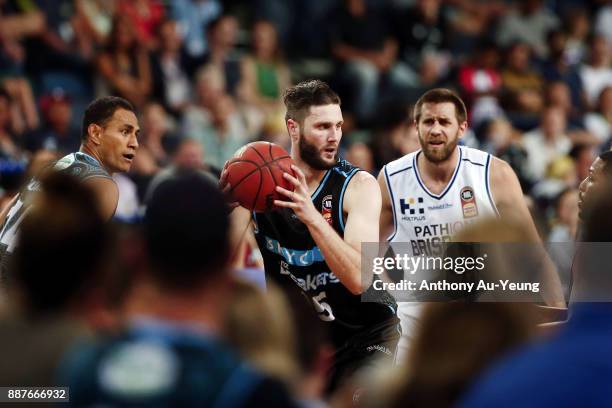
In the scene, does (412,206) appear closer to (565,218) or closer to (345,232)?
(345,232)

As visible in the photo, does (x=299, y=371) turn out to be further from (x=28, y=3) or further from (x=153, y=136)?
(x=28, y=3)

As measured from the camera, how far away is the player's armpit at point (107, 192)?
5.99 m

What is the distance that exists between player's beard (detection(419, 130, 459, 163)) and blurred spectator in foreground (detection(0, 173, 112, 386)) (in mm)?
4391

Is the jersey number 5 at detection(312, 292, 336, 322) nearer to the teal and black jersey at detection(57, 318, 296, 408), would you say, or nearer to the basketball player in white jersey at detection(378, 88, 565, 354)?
the basketball player in white jersey at detection(378, 88, 565, 354)

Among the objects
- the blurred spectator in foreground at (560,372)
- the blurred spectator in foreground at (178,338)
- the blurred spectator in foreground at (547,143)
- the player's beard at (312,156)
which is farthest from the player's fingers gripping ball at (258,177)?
the blurred spectator in foreground at (547,143)

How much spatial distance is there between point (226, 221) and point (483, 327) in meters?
0.78

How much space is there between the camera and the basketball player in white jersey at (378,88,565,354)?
7246 millimetres

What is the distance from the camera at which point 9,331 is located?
3.18 meters

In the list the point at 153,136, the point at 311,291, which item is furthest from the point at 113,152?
the point at 153,136

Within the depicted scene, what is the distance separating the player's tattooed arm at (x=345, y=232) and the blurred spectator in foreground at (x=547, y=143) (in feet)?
25.8

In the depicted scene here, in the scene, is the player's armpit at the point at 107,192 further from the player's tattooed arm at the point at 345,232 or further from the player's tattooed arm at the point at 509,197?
the player's tattooed arm at the point at 509,197

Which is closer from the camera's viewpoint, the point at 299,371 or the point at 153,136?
the point at 299,371

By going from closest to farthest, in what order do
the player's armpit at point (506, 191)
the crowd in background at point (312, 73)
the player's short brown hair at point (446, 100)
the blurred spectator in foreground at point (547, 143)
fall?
1. the player's armpit at point (506, 191)
2. the player's short brown hair at point (446, 100)
3. the crowd in background at point (312, 73)
4. the blurred spectator in foreground at point (547, 143)

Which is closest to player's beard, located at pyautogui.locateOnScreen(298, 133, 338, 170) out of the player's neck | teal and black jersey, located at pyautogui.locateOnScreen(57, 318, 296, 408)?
the player's neck
